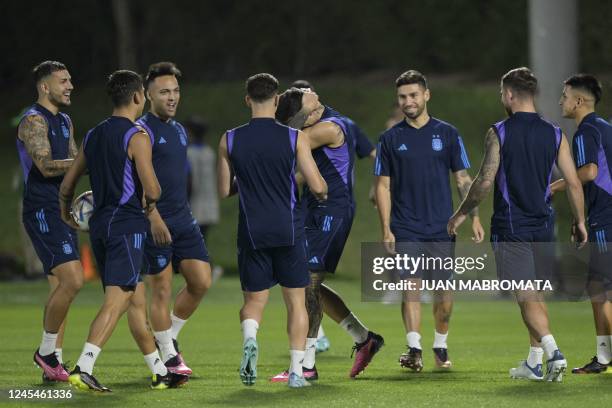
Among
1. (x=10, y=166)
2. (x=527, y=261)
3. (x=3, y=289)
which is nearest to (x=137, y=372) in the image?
(x=527, y=261)

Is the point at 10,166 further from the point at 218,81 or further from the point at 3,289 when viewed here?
the point at 3,289

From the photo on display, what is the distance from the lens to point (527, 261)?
1012 cm

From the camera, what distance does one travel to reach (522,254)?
10.1 meters

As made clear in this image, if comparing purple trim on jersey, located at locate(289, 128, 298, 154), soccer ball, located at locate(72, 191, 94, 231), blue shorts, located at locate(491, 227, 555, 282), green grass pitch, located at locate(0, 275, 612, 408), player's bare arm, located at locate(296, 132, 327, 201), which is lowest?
green grass pitch, located at locate(0, 275, 612, 408)

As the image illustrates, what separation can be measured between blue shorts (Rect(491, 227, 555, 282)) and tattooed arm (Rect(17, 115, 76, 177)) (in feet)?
10.8

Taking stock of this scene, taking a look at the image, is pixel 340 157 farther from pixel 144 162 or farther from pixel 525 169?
pixel 144 162

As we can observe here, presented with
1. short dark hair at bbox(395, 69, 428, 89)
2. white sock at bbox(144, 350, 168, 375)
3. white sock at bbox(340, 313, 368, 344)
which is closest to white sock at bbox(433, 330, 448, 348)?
white sock at bbox(340, 313, 368, 344)

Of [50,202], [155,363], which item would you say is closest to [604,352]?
[155,363]

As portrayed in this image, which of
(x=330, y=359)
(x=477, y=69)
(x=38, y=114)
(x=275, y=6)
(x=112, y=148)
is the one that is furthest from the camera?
(x=275, y=6)

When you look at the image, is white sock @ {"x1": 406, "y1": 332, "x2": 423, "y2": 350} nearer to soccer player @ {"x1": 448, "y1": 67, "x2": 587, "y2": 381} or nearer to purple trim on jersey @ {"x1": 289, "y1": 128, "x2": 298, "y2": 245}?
soccer player @ {"x1": 448, "y1": 67, "x2": 587, "y2": 381}

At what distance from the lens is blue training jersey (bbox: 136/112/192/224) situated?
10719 millimetres

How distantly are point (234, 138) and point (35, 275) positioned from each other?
13062 millimetres

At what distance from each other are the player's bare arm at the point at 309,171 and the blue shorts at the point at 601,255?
2419 millimetres

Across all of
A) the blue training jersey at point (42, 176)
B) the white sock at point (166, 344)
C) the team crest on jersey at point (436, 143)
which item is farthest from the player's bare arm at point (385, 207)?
the blue training jersey at point (42, 176)
